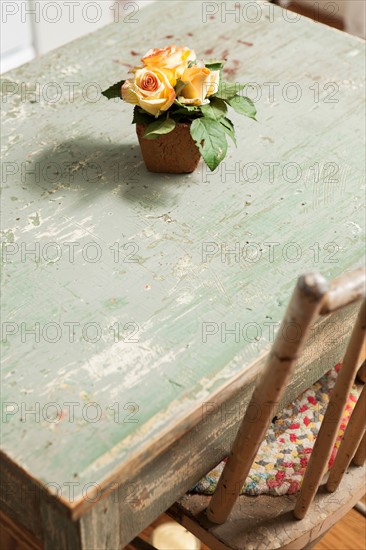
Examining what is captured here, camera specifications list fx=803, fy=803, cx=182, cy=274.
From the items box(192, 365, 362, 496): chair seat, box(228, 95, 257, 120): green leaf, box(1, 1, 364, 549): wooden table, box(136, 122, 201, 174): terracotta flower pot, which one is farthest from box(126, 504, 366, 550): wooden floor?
box(228, 95, 257, 120): green leaf

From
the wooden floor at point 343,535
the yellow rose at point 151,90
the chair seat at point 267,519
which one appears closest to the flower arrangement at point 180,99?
the yellow rose at point 151,90

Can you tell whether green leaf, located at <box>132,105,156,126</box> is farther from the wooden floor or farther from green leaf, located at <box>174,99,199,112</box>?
the wooden floor

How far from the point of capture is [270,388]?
1008 mm

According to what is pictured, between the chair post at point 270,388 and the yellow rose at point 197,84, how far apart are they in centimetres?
53

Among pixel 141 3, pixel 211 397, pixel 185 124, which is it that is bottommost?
pixel 141 3

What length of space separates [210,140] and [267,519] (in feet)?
2.02

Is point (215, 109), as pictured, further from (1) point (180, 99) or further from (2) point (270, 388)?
(2) point (270, 388)

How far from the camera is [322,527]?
4.20 feet

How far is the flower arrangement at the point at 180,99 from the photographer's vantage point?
132 cm

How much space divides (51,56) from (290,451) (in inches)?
39.3

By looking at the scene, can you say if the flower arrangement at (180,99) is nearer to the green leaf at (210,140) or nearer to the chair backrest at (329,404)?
the green leaf at (210,140)

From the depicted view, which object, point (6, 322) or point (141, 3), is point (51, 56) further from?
point (141, 3)

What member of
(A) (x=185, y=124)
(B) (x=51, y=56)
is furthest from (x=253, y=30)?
(A) (x=185, y=124)

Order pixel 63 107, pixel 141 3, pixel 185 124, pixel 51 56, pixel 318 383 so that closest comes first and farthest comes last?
pixel 185 124 → pixel 318 383 → pixel 63 107 → pixel 51 56 → pixel 141 3
